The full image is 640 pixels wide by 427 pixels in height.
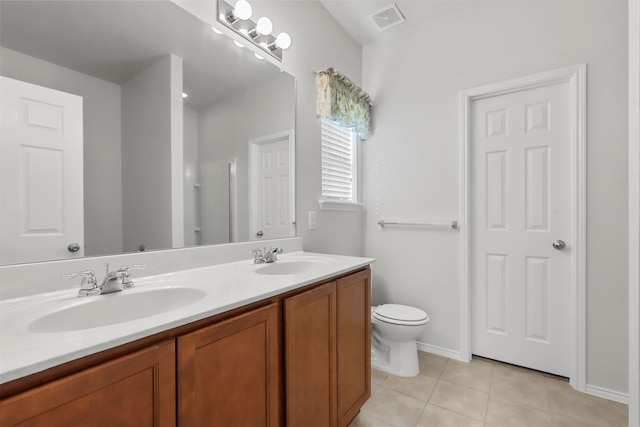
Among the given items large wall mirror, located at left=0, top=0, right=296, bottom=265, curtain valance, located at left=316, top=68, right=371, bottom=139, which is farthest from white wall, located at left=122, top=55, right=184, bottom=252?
curtain valance, located at left=316, top=68, right=371, bottom=139

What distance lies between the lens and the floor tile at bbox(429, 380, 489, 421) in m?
1.66

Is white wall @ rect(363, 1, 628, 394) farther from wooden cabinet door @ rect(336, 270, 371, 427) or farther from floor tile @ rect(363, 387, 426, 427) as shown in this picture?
wooden cabinet door @ rect(336, 270, 371, 427)

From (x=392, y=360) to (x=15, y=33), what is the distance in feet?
8.19

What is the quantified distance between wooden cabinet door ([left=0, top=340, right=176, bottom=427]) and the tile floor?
4.17 feet

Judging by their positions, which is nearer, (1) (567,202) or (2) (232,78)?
(2) (232,78)

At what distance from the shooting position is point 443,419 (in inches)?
62.9

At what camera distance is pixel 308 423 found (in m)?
1.16

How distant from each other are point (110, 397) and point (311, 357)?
0.73 meters

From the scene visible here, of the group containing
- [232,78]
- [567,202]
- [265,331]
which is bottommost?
[265,331]

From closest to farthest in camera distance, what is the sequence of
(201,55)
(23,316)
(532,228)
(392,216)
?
(23,316)
(201,55)
(532,228)
(392,216)

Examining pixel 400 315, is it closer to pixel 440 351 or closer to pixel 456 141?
pixel 440 351

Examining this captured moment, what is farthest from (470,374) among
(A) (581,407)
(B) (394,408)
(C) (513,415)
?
(B) (394,408)

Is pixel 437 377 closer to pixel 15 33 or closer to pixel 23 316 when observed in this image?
pixel 23 316

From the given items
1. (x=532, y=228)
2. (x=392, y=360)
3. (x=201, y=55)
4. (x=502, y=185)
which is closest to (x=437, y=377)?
(x=392, y=360)
